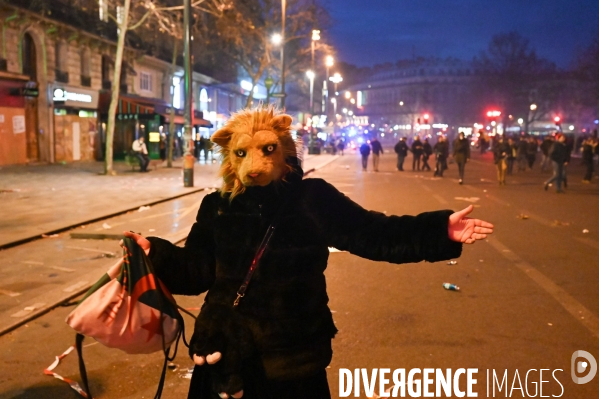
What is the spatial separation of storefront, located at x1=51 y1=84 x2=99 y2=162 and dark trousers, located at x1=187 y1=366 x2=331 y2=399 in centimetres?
2940

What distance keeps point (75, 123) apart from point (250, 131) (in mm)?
31794

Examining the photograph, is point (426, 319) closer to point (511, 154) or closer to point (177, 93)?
point (511, 154)

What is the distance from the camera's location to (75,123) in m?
32.1

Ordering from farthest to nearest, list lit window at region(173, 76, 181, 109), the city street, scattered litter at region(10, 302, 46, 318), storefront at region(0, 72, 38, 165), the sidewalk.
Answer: lit window at region(173, 76, 181, 109) < storefront at region(0, 72, 38, 165) < the sidewalk < scattered litter at region(10, 302, 46, 318) < the city street

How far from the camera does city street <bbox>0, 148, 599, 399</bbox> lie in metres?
4.57

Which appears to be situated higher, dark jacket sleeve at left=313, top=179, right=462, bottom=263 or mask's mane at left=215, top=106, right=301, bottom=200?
mask's mane at left=215, top=106, right=301, bottom=200

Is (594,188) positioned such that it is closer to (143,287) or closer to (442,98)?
(143,287)

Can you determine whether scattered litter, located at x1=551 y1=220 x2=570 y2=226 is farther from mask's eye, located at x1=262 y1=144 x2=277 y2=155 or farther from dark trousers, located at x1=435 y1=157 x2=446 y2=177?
dark trousers, located at x1=435 y1=157 x2=446 y2=177

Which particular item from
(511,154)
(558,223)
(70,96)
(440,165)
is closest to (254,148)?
(558,223)

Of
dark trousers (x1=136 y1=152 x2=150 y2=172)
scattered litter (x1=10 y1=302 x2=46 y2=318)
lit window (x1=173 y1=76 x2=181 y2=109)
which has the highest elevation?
lit window (x1=173 y1=76 x2=181 y2=109)

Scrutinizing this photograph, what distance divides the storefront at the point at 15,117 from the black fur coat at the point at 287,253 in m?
25.3

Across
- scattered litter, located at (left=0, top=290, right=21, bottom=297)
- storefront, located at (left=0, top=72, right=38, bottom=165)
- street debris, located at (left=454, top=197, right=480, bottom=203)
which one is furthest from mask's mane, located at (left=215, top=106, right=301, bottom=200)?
storefront, located at (left=0, top=72, right=38, bottom=165)

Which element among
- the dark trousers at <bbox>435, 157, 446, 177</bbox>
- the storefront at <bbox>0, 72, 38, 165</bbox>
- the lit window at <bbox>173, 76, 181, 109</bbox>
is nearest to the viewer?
the dark trousers at <bbox>435, 157, 446, 177</bbox>

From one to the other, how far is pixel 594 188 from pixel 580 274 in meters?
13.7
